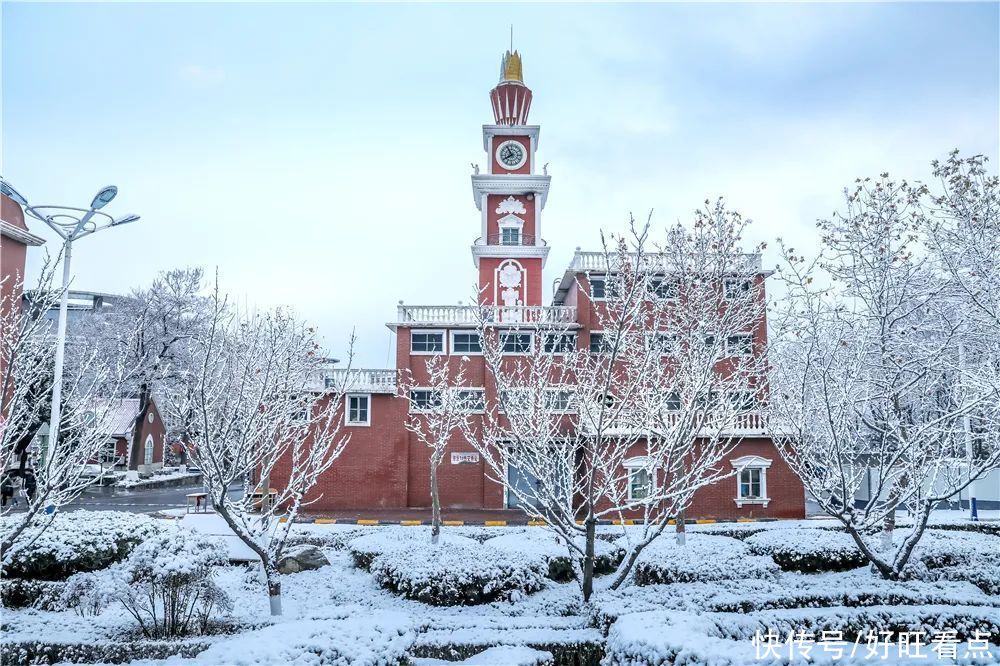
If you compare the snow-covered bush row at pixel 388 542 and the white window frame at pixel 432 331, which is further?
the white window frame at pixel 432 331

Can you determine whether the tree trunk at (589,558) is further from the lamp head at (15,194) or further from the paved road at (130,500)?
the paved road at (130,500)

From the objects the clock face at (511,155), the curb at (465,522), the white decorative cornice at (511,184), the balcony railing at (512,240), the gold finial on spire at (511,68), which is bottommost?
the curb at (465,522)

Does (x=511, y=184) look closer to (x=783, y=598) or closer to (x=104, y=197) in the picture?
(x=104, y=197)

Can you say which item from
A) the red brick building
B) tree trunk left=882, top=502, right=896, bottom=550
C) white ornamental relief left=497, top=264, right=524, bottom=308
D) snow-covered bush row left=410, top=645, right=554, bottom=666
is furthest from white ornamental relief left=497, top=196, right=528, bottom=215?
snow-covered bush row left=410, top=645, right=554, bottom=666

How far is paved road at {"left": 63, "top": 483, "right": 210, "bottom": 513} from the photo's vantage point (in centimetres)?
2559

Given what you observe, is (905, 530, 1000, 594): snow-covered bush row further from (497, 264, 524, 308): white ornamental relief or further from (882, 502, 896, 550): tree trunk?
(497, 264, 524, 308): white ornamental relief

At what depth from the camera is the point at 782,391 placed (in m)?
13.6

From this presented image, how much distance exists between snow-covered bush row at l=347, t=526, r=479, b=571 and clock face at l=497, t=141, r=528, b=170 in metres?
19.5

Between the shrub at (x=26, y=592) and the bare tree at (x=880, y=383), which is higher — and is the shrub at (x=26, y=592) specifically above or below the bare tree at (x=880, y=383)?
below

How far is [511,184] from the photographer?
30531 mm

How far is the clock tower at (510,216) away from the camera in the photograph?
1180 inches

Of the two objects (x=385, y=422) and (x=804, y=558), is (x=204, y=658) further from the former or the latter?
(x=385, y=422)

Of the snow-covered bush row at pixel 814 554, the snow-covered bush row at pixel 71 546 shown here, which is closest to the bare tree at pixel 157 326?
the snow-covered bush row at pixel 71 546

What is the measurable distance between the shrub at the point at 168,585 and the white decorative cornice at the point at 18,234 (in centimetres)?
1219
